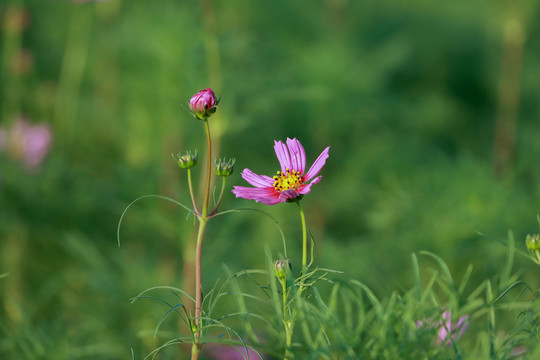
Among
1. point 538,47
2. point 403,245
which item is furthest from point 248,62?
point 538,47

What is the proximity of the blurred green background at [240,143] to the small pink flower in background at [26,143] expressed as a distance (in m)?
0.01

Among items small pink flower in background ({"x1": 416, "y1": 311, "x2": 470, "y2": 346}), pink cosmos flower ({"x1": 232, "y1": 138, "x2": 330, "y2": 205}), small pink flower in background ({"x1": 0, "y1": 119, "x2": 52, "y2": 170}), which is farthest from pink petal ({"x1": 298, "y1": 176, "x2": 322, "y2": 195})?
small pink flower in background ({"x1": 0, "y1": 119, "x2": 52, "y2": 170})

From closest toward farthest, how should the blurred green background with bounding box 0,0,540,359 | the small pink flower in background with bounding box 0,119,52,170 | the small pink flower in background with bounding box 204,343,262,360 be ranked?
the small pink flower in background with bounding box 204,343,262,360
the blurred green background with bounding box 0,0,540,359
the small pink flower in background with bounding box 0,119,52,170

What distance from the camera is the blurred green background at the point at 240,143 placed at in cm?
116

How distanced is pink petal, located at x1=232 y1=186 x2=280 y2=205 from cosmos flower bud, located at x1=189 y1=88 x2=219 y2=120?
0.06 m

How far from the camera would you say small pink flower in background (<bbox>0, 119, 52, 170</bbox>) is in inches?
50.6

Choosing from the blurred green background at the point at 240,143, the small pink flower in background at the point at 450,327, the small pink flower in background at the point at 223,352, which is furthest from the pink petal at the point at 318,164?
the small pink flower in background at the point at 223,352

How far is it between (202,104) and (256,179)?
3.2 inches

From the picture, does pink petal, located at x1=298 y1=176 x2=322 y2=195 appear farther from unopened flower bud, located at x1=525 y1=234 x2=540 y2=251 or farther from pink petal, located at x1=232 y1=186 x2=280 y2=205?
unopened flower bud, located at x1=525 y1=234 x2=540 y2=251

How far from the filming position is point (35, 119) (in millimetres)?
1673

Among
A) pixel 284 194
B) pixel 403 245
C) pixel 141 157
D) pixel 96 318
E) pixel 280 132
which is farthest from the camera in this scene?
pixel 280 132

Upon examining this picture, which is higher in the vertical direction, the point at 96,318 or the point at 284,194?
the point at 284,194

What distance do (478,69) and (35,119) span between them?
4.84ft

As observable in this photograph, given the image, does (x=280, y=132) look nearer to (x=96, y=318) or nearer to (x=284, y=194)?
(x=96, y=318)
